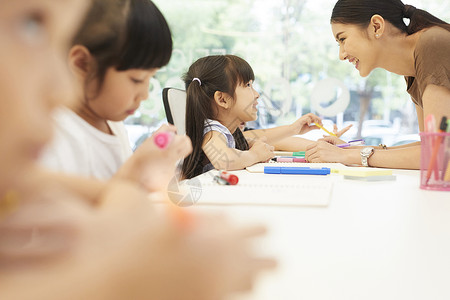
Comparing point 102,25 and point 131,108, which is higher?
point 102,25

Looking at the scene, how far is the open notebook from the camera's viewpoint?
69 centimetres

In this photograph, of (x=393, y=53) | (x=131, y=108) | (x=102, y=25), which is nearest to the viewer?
(x=102, y=25)

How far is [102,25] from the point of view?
44cm

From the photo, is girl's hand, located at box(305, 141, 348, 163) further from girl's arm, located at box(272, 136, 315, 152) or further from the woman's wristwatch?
girl's arm, located at box(272, 136, 315, 152)

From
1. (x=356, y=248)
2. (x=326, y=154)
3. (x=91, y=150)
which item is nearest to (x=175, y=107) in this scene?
(x=326, y=154)

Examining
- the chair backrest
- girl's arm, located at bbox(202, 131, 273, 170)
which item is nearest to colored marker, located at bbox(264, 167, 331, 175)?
girl's arm, located at bbox(202, 131, 273, 170)

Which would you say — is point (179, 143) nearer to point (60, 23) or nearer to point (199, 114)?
point (60, 23)

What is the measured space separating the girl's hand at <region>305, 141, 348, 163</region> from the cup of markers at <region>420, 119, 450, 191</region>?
499 millimetres

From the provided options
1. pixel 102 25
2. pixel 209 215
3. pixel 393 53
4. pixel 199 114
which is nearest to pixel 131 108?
pixel 102 25

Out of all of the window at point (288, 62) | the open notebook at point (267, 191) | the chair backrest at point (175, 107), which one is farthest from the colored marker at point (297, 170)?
the window at point (288, 62)

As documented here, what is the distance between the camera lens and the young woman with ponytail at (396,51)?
126cm

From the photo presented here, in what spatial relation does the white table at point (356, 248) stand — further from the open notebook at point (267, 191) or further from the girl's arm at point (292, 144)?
the girl's arm at point (292, 144)

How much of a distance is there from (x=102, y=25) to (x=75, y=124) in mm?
250

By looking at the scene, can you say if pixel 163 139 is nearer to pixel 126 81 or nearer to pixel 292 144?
pixel 126 81
